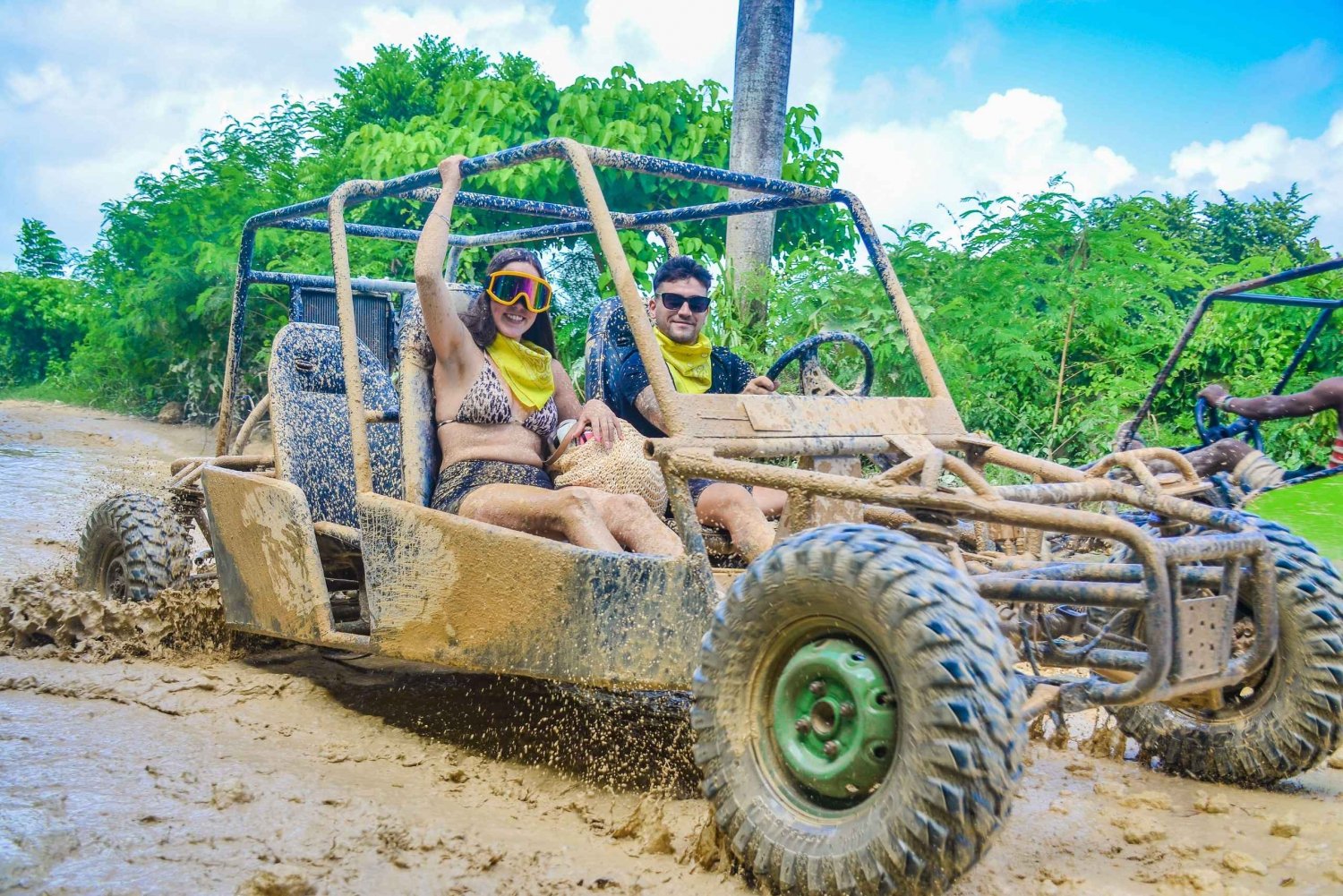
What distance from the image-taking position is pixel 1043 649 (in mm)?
3305

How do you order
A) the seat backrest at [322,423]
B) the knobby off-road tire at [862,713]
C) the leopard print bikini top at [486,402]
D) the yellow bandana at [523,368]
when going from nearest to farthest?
the knobby off-road tire at [862,713] < the leopard print bikini top at [486,402] < the yellow bandana at [523,368] < the seat backrest at [322,423]

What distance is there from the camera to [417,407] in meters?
4.12

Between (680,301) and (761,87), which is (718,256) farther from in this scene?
(680,301)

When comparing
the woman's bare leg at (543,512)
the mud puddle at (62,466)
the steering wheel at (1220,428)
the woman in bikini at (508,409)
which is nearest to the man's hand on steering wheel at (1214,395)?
the steering wheel at (1220,428)

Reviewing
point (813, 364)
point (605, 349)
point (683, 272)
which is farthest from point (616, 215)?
point (813, 364)

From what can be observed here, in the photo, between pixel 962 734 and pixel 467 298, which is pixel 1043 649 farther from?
pixel 467 298

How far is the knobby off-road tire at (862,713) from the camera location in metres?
2.32

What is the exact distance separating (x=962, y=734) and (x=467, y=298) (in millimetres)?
3323

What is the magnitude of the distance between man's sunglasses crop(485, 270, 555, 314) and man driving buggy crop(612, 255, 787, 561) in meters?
0.42

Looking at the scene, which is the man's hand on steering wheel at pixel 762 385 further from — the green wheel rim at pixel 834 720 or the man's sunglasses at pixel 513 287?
the green wheel rim at pixel 834 720

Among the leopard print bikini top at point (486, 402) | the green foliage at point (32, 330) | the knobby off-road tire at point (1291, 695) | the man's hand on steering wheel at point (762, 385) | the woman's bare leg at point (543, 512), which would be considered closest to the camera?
the knobby off-road tire at point (1291, 695)

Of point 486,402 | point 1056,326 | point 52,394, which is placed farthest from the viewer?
point 52,394

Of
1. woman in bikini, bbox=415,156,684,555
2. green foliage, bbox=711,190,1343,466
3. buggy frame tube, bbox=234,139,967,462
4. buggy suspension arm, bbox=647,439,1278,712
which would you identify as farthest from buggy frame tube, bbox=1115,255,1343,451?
woman in bikini, bbox=415,156,684,555

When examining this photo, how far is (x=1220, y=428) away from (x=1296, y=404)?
0.41 m
